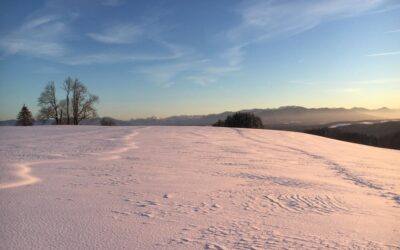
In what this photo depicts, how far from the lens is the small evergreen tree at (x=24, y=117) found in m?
51.6

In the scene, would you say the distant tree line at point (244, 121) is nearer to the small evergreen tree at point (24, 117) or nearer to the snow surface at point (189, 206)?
the small evergreen tree at point (24, 117)

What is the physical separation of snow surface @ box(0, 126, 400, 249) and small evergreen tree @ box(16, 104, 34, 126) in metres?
48.6

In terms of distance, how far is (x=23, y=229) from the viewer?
10.8ft

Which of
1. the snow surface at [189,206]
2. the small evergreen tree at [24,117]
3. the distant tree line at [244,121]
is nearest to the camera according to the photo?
the snow surface at [189,206]

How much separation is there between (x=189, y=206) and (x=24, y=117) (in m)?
54.4

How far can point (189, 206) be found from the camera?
427 centimetres

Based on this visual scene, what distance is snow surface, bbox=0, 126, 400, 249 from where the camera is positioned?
3230 mm

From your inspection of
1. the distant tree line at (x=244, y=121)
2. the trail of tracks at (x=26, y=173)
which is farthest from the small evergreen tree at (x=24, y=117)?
the trail of tracks at (x=26, y=173)

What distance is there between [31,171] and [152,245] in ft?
12.4

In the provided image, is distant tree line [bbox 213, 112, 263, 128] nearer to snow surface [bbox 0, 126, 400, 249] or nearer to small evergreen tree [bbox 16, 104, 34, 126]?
small evergreen tree [bbox 16, 104, 34, 126]

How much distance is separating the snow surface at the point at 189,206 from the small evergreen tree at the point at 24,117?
48.6 metres

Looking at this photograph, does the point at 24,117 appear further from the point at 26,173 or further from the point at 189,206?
the point at 189,206

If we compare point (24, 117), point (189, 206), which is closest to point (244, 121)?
point (24, 117)

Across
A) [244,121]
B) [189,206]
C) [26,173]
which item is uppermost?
[244,121]
